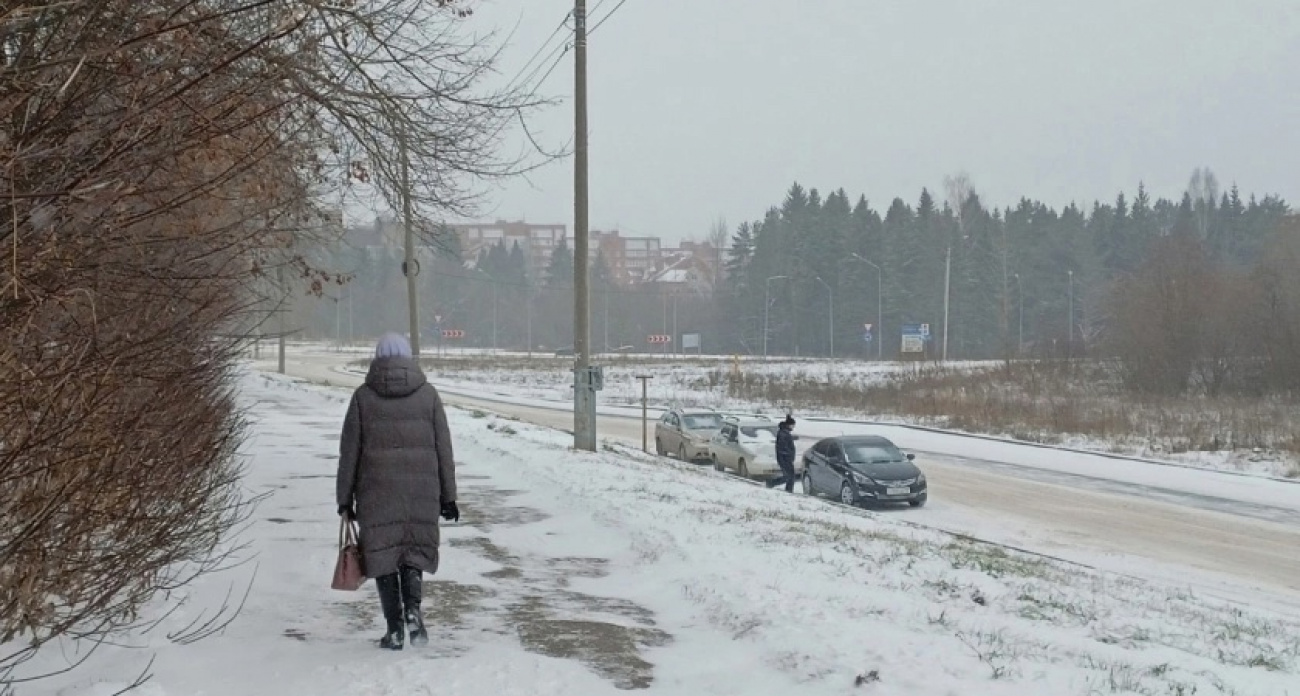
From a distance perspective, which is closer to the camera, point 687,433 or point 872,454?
point 872,454

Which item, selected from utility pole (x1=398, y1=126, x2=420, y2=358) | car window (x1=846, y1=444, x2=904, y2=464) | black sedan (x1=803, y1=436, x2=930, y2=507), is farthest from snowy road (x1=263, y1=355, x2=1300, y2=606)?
utility pole (x1=398, y1=126, x2=420, y2=358)

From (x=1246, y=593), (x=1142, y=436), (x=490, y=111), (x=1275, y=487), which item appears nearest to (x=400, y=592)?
(x=490, y=111)

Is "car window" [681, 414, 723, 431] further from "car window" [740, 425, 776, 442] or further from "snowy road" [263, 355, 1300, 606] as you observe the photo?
"snowy road" [263, 355, 1300, 606]

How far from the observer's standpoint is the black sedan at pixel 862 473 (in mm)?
20797

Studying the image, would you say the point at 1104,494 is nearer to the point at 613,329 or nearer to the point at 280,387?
the point at 280,387

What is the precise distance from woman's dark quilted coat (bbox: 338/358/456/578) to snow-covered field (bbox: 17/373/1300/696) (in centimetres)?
58

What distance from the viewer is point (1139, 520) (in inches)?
757

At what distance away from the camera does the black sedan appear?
819 inches

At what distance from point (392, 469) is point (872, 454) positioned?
674 inches

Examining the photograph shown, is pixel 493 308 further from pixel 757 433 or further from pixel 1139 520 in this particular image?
pixel 1139 520

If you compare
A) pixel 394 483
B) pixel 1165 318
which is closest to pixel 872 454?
pixel 394 483

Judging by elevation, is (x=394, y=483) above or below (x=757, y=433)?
above

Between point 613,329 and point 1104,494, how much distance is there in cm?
11087

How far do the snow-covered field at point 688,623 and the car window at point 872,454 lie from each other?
9.83 meters
